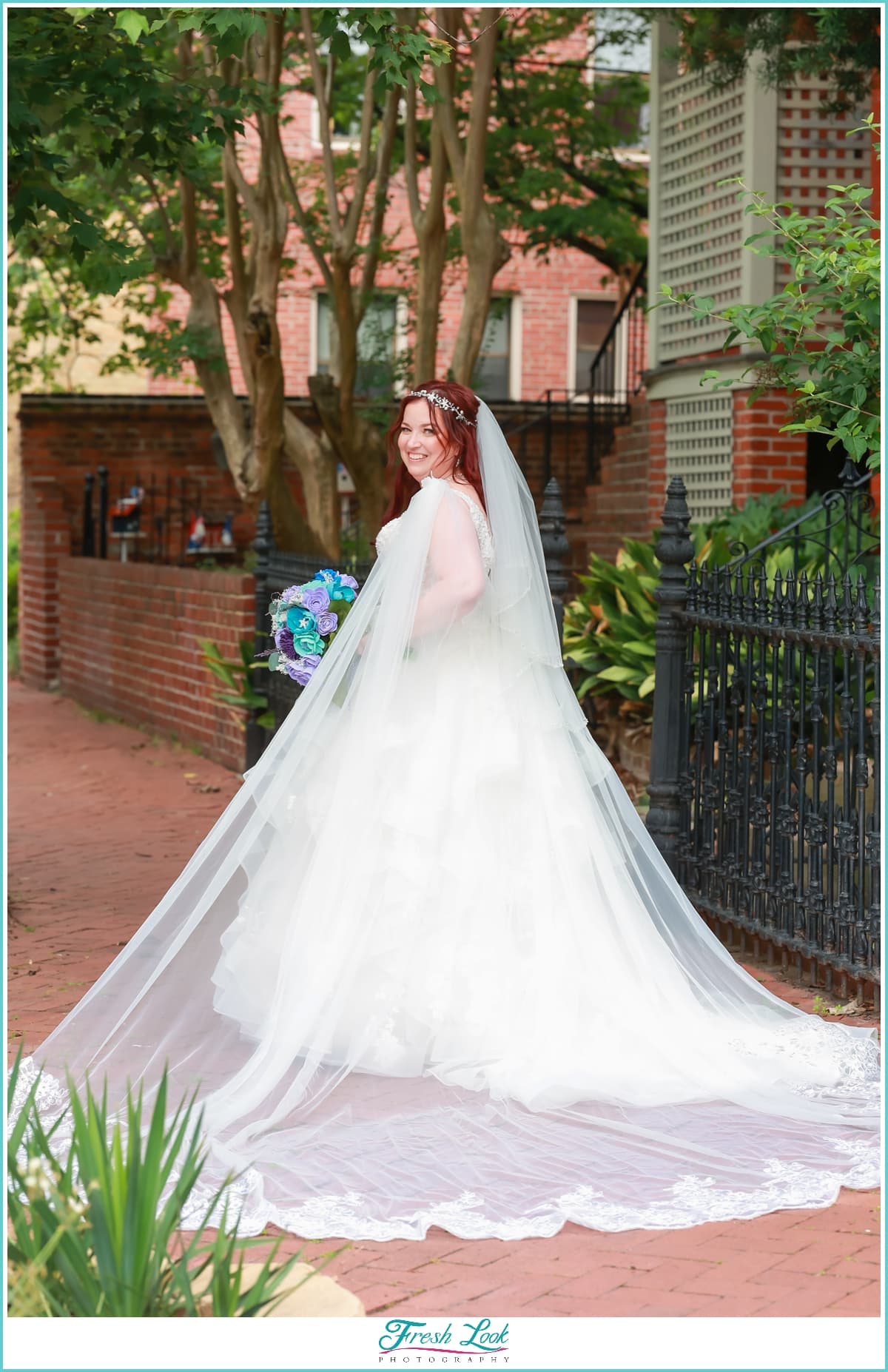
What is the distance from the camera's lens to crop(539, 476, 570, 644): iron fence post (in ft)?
24.2

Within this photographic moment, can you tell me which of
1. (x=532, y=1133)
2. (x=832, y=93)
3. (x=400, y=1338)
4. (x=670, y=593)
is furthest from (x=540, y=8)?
(x=400, y=1338)

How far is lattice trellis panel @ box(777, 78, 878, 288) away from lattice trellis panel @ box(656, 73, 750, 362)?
0.32 meters

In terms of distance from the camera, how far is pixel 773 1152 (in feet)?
13.4

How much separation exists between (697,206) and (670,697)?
6297 millimetres

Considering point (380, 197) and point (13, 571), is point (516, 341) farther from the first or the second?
point (380, 197)

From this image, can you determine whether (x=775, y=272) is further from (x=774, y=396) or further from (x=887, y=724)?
(x=887, y=724)

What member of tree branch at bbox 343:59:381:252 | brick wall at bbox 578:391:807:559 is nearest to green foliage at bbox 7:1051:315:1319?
brick wall at bbox 578:391:807:559

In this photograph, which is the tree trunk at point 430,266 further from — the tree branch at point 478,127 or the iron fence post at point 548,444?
the iron fence post at point 548,444

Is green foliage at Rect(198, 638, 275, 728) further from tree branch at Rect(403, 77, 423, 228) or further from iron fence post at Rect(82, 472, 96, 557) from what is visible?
iron fence post at Rect(82, 472, 96, 557)

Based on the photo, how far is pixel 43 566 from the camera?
1695cm

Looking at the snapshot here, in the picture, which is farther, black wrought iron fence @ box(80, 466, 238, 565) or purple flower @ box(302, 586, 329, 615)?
black wrought iron fence @ box(80, 466, 238, 565)

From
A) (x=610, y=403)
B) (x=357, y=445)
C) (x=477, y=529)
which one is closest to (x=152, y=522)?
(x=610, y=403)

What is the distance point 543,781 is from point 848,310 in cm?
185

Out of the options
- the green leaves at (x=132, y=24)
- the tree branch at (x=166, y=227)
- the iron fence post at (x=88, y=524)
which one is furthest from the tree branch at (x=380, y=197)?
the green leaves at (x=132, y=24)
